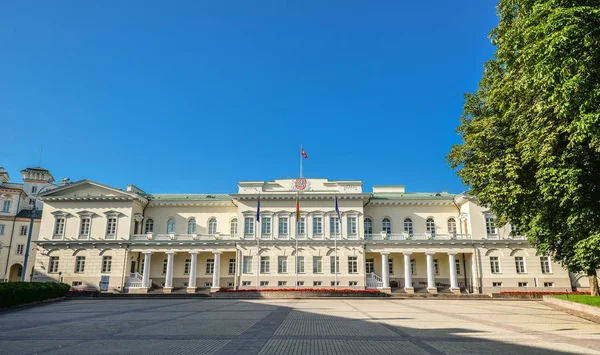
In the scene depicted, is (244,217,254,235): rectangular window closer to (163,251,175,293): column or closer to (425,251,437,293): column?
(163,251,175,293): column

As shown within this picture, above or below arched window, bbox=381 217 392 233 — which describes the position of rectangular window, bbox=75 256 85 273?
below

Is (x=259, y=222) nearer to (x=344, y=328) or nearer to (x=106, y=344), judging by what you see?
(x=344, y=328)

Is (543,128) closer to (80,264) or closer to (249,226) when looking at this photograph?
(249,226)

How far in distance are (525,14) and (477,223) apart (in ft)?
90.5

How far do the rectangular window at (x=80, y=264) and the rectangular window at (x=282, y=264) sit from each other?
21.2 metres

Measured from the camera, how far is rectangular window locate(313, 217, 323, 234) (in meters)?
42.0

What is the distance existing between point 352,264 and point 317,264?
3.72 meters

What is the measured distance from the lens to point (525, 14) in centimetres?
1752

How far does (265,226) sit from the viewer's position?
42156 millimetres

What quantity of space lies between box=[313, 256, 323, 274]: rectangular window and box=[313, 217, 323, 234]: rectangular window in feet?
9.22

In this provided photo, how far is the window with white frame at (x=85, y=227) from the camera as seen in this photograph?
139 ft

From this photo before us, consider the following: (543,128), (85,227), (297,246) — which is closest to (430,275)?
(297,246)

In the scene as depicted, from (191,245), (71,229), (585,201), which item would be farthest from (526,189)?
(71,229)

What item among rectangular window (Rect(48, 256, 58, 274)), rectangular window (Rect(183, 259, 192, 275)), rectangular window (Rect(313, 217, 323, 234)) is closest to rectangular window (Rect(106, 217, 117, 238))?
rectangular window (Rect(48, 256, 58, 274))
